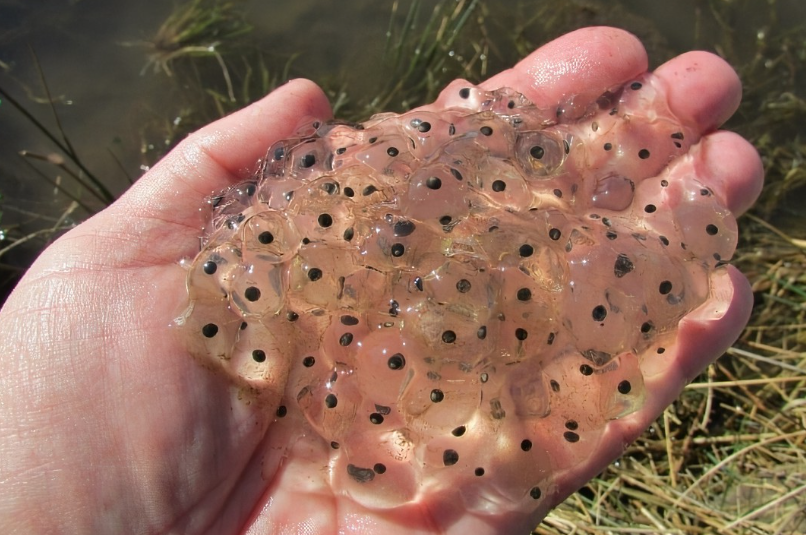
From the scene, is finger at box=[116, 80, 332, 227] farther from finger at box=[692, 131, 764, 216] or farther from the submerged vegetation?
finger at box=[692, 131, 764, 216]

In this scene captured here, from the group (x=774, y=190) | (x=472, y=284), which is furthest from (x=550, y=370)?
(x=774, y=190)

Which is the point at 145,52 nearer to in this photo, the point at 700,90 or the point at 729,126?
the point at 700,90

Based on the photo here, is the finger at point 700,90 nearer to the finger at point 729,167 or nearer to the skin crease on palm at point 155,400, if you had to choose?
the finger at point 729,167

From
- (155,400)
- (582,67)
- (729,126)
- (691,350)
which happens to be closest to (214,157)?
(155,400)

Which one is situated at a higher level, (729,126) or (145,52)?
(145,52)

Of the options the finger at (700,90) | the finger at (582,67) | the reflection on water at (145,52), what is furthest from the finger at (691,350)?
the reflection on water at (145,52)
